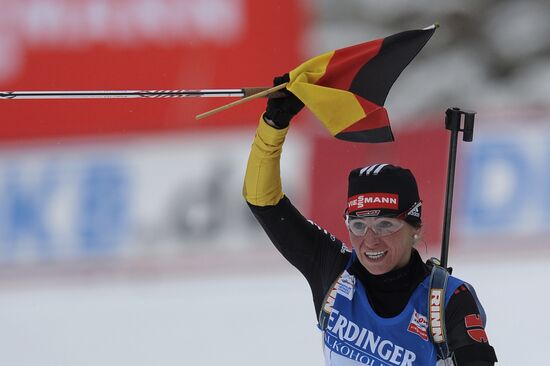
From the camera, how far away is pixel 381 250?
2.81 metres

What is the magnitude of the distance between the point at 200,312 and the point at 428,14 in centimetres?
220

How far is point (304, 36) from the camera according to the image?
5.49 metres

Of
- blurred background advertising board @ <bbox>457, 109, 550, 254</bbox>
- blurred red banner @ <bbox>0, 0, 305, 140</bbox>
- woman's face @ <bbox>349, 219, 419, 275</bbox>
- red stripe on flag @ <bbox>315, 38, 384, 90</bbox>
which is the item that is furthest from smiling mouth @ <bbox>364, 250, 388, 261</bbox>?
blurred background advertising board @ <bbox>457, 109, 550, 254</bbox>

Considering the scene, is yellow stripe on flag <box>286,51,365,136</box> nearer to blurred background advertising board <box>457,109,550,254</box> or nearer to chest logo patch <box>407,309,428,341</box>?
chest logo patch <box>407,309,428,341</box>

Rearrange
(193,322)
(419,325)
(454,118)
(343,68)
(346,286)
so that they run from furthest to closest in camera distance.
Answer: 1. (193,322)
2. (454,118)
3. (343,68)
4. (346,286)
5. (419,325)

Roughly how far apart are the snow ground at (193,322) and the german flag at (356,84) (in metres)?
2.14

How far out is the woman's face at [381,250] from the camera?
2.81 m

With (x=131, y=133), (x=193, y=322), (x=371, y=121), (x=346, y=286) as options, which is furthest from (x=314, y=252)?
(x=131, y=133)

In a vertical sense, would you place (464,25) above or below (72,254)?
above

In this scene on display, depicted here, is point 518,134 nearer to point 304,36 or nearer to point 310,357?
point 304,36

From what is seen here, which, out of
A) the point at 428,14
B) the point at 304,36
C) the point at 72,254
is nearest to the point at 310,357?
Result: the point at 72,254

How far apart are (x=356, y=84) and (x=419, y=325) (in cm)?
85

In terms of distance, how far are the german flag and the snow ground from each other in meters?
2.14

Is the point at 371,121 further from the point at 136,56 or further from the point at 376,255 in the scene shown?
the point at 136,56
